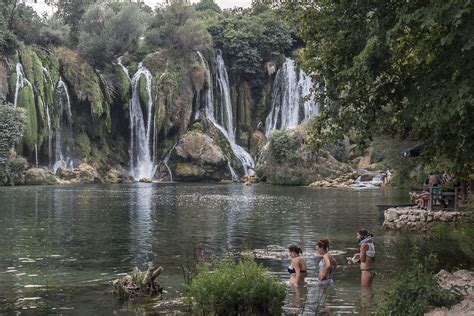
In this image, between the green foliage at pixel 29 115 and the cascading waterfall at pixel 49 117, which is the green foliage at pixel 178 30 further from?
the green foliage at pixel 29 115

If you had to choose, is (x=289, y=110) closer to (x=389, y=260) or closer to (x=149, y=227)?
(x=149, y=227)

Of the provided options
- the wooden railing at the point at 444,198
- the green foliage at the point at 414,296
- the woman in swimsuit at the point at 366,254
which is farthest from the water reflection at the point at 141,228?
the wooden railing at the point at 444,198

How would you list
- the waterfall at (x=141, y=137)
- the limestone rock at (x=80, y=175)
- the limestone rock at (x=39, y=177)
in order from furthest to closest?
the waterfall at (x=141, y=137) → the limestone rock at (x=80, y=175) → the limestone rock at (x=39, y=177)

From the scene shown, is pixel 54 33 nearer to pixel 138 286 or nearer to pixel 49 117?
pixel 49 117

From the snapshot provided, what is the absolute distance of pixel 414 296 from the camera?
9.28m

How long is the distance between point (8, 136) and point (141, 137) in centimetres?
1966

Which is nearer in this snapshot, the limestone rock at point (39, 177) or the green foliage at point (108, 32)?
the limestone rock at point (39, 177)

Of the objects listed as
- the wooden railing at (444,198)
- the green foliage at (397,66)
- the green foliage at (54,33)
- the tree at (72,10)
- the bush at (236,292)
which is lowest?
the bush at (236,292)

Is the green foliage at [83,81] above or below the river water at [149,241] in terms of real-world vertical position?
above

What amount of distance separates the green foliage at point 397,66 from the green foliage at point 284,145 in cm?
5416

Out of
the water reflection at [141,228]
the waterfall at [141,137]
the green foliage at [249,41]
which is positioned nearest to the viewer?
the water reflection at [141,228]

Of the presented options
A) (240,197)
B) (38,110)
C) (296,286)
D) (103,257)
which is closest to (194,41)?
(38,110)

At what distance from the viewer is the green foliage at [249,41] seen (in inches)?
3374

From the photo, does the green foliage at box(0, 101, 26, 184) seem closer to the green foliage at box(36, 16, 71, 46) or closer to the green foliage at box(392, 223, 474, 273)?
the green foliage at box(36, 16, 71, 46)
